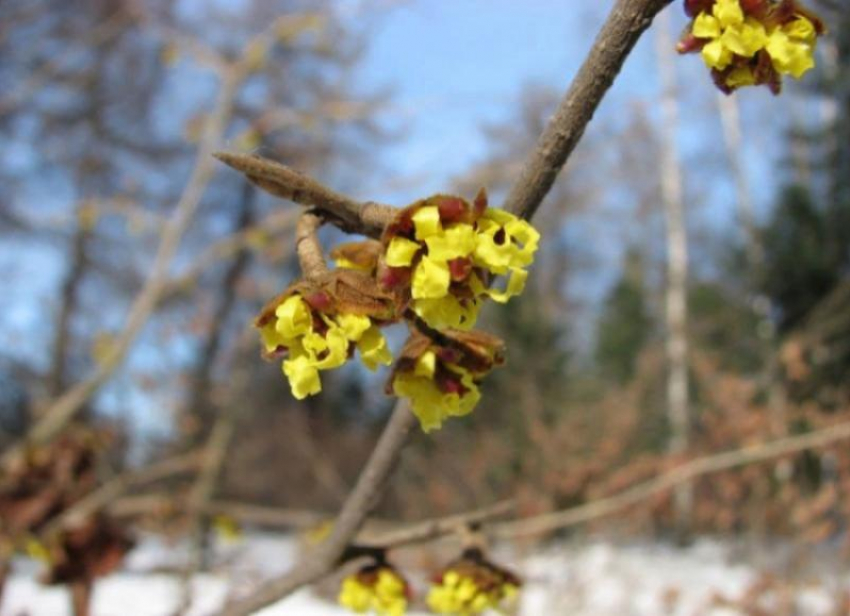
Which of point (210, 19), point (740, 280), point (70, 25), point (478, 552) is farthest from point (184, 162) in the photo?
point (478, 552)

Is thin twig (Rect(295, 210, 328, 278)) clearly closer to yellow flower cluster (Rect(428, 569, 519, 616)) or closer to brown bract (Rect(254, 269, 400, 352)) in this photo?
brown bract (Rect(254, 269, 400, 352))

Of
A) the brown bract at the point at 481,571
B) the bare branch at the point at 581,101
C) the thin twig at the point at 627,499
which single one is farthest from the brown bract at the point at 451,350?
the thin twig at the point at 627,499

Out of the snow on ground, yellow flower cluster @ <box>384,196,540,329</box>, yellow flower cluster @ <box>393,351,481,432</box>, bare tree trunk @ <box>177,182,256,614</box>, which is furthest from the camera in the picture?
the snow on ground

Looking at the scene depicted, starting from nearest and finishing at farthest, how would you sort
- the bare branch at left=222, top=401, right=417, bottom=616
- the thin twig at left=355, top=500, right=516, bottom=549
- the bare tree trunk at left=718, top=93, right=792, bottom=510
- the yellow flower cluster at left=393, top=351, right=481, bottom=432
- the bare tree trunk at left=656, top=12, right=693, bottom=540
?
the yellow flower cluster at left=393, top=351, right=481, bottom=432, the bare branch at left=222, top=401, right=417, bottom=616, the thin twig at left=355, top=500, right=516, bottom=549, the bare tree trunk at left=718, top=93, right=792, bottom=510, the bare tree trunk at left=656, top=12, right=693, bottom=540

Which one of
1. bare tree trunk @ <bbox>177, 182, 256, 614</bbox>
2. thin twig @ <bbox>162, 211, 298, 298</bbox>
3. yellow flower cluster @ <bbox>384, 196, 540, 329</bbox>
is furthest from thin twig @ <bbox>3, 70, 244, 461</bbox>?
yellow flower cluster @ <bbox>384, 196, 540, 329</bbox>

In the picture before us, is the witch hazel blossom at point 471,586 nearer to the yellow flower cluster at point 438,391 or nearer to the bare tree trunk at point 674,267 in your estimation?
the yellow flower cluster at point 438,391

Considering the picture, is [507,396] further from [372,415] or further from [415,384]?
[415,384]
